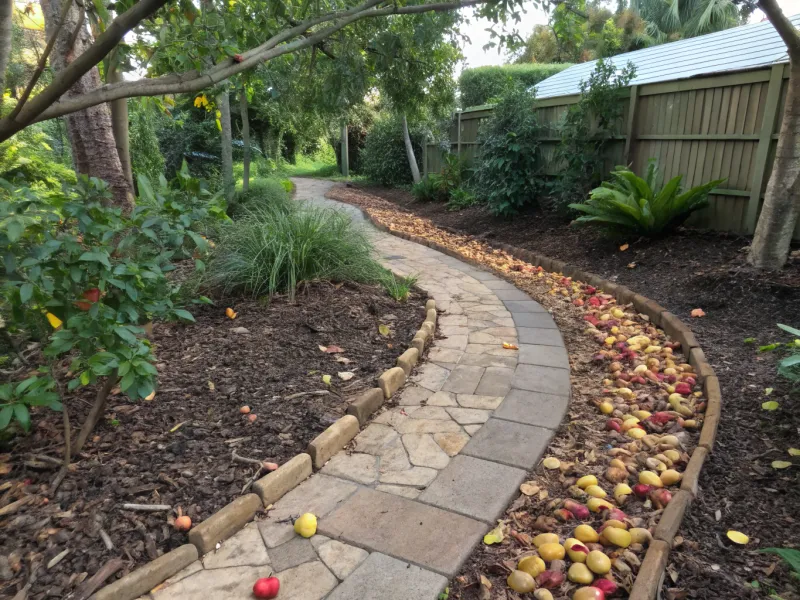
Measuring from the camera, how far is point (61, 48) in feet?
12.3

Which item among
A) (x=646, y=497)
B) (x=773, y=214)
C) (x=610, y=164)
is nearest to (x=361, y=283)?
(x=646, y=497)

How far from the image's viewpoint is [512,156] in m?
7.22

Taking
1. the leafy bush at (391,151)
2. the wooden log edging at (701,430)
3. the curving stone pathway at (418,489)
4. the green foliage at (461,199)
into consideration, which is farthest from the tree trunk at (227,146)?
the leafy bush at (391,151)

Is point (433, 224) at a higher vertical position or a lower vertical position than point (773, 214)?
lower

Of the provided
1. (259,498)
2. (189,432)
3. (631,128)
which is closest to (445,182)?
(631,128)

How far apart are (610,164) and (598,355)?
12.7ft

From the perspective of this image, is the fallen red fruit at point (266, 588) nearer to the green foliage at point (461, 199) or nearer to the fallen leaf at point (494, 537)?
the fallen leaf at point (494, 537)

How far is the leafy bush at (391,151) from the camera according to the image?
13.8m

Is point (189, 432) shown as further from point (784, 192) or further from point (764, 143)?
point (764, 143)

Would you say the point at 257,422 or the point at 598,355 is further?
the point at 598,355

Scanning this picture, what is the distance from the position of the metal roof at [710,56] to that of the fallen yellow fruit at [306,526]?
521cm

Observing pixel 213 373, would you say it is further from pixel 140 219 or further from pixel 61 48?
pixel 61 48

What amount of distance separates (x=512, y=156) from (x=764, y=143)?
3.30 metres

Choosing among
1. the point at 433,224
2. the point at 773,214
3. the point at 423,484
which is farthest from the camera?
the point at 433,224
